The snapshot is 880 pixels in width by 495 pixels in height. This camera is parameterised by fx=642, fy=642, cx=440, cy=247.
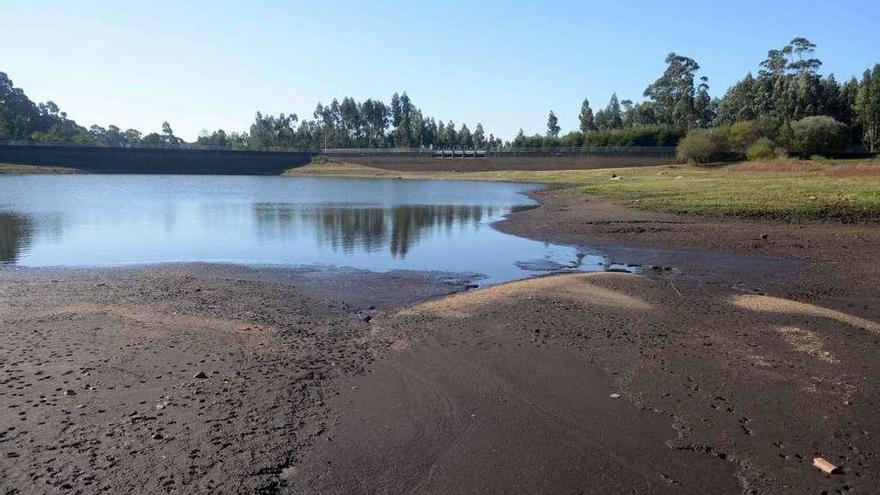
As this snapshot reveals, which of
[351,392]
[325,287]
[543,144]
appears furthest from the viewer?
[543,144]

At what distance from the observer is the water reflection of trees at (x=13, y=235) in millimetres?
23141

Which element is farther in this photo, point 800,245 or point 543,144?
point 543,144


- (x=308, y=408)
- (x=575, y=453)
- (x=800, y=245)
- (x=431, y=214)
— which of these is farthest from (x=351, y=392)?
(x=431, y=214)

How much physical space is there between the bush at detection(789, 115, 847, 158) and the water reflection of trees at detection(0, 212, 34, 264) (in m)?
92.3

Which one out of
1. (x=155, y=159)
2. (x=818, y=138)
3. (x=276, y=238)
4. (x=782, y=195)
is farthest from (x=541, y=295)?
(x=155, y=159)

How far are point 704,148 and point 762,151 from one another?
29.1 ft

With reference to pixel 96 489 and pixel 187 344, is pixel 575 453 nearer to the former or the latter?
pixel 96 489

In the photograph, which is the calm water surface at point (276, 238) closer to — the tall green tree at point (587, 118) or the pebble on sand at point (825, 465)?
the pebble on sand at point (825, 465)

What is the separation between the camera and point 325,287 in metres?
17.4

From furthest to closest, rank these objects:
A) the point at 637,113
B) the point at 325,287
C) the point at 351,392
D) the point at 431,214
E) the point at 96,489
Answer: the point at 637,113 → the point at 431,214 → the point at 325,287 → the point at 351,392 → the point at 96,489

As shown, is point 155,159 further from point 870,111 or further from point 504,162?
point 870,111

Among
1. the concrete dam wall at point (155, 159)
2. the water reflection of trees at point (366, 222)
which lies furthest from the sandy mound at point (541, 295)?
the concrete dam wall at point (155, 159)

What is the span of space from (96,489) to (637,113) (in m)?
173

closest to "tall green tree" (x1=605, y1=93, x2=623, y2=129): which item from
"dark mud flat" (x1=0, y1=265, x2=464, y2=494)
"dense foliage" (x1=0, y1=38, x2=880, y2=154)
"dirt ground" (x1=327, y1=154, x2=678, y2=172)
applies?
"dense foliage" (x1=0, y1=38, x2=880, y2=154)
